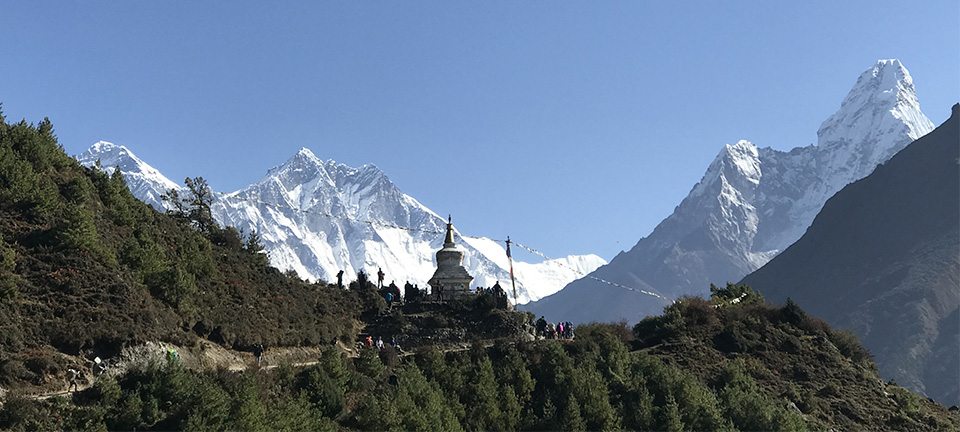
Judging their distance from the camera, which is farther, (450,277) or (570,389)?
(450,277)

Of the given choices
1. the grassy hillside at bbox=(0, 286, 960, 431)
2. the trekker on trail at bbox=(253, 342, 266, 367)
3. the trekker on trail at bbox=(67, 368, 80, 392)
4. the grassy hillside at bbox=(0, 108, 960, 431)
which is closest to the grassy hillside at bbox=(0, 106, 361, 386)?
the grassy hillside at bbox=(0, 108, 960, 431)

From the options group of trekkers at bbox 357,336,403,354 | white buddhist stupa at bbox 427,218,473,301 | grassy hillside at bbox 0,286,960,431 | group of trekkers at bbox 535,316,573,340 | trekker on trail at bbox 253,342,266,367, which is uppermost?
white buddhist stupa at bbox 427,218,473,301

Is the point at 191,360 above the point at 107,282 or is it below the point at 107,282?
below

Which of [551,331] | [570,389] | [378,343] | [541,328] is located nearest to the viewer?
[570,389]

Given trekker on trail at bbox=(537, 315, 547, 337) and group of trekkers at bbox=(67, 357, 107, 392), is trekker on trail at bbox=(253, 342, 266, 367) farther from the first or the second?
trekker on trail at bbox=(537, 315, 547, 337)

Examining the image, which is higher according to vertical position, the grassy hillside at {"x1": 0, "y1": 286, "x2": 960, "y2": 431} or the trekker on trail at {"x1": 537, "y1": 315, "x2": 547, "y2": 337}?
the trekker on trail at {"x1": 537, "y1": 315, "x2": 547, "y2": 337}

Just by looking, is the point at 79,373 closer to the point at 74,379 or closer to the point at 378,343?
the point at 74,379

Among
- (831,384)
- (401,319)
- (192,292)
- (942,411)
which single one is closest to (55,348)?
(192,292)

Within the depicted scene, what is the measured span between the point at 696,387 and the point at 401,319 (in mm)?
16478

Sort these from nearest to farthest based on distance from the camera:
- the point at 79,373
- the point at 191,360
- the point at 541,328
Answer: the point at 79,373
the point at 191,360
the point at 541,328

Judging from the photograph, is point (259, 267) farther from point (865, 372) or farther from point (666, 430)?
point (865, 372)

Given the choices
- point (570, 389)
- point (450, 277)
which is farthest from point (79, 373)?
point (450, 277)

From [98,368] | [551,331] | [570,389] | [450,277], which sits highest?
[450,277]

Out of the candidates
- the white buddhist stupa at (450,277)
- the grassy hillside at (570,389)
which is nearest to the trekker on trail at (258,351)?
the grassy hillside at (570,389)
